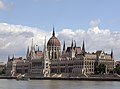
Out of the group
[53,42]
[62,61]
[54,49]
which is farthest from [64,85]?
[53,42]

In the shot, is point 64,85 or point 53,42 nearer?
point 64,85

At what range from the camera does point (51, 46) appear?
551 ft

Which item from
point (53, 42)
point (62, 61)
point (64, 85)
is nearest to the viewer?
point (64, 85)

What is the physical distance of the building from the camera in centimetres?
14338

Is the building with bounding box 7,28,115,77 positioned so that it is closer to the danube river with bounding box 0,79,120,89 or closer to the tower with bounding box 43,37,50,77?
the tower with bounding box 43,37,50,77

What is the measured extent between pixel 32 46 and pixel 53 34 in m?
10.6

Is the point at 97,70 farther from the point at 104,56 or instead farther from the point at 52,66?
the point at 52,66

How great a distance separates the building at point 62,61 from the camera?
14338cm

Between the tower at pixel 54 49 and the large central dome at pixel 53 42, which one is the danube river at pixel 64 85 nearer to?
the tower at pixel 54 49

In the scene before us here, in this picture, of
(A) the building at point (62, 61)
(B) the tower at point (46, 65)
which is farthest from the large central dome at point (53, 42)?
(B) the tower at point (46, 65)

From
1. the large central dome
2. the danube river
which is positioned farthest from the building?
the danube river

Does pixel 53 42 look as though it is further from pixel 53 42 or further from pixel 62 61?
pixel 62 61

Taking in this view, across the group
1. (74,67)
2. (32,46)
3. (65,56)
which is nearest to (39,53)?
(32,46)

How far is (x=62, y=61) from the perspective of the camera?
515 ft
